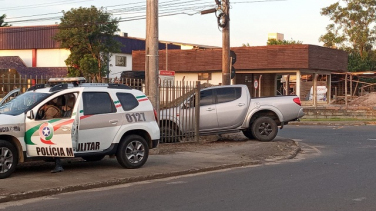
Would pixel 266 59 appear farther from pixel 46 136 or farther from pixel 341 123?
pixel 46 136

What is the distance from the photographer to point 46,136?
11.4 meters

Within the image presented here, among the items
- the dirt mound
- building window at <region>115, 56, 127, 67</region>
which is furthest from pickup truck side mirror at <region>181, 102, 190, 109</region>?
building window at <region>115, 56, 127, 67</region>

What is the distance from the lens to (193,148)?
666 inches

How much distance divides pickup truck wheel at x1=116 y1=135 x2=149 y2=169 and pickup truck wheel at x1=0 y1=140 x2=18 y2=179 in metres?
2.32

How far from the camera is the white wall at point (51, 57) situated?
59.2 metres

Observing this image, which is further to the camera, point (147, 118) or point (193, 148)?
point (193, 148)

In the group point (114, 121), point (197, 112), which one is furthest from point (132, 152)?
→ point (197, 112)

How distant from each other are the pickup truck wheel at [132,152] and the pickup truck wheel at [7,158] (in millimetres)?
2318

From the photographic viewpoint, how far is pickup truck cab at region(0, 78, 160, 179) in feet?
36.8

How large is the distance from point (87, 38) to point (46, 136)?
41062 mm

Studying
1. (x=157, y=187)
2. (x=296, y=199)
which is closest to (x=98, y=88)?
(x=157, y=187)

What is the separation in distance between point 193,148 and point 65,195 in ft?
23.8

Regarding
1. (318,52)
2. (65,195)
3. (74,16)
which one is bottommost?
(65,195)

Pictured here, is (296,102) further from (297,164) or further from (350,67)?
(350,67)
